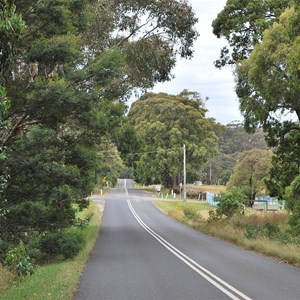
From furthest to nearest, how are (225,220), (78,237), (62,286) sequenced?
(225,220)
(78,237)
(62,286)

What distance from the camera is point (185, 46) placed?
24.2m

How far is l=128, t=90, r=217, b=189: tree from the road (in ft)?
155

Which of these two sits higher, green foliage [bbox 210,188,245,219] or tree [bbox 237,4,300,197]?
tree [bbox 237,4,300,197]

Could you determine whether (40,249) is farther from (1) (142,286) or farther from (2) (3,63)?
(2) (3,63)

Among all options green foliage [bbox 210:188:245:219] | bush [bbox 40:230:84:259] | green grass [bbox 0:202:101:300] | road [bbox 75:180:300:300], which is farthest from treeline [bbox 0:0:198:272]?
green foliage [bbox 210:188:245:219]

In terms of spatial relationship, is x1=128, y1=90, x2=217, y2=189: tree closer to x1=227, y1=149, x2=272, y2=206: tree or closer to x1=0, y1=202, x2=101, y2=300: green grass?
x1=227, y1=149, x2=272, y2=206: tree

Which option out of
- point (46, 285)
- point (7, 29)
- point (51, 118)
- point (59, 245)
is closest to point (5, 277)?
point (59, 245)

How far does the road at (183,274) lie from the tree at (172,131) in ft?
155

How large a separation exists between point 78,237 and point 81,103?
23.3ft

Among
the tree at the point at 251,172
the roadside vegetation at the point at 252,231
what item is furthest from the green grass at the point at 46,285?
the tree at the point at 251,172

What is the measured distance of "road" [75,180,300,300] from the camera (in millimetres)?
9781

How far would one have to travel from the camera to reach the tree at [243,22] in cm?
2355

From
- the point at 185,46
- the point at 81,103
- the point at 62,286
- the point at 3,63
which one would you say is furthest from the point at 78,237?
the point at 3,63

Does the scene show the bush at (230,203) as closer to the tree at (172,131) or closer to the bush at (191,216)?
the bush at (191,216)
